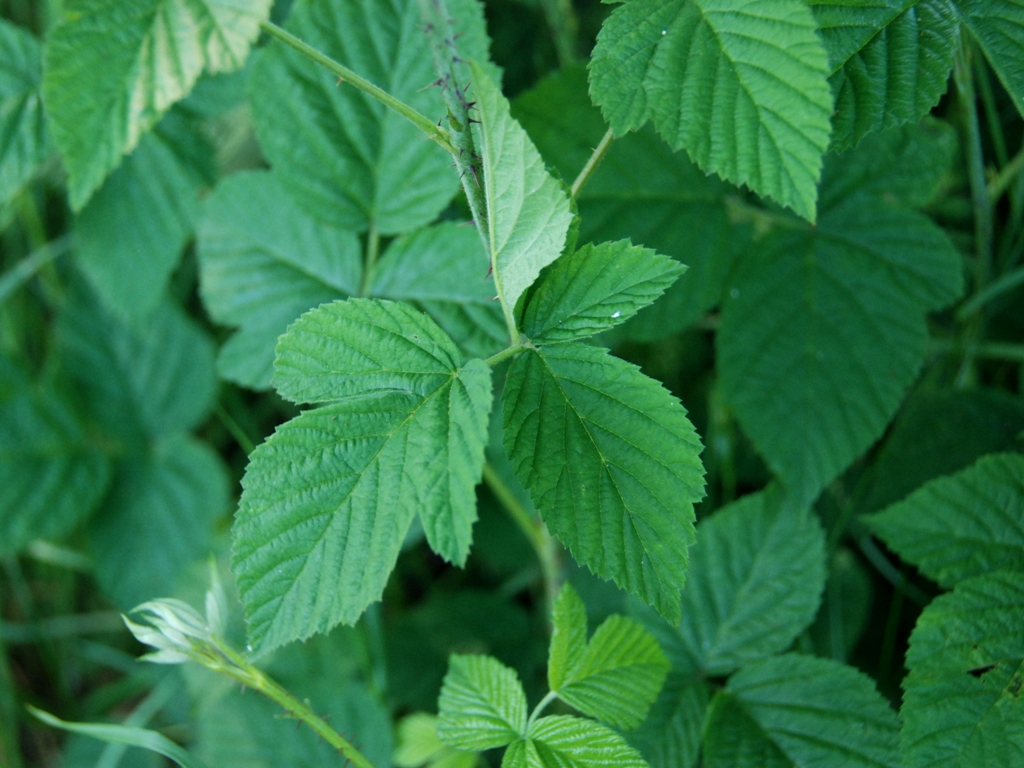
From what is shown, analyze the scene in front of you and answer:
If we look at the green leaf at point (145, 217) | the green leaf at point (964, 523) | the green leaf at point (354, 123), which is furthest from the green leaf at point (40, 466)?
the green leaf at point (964, 523)

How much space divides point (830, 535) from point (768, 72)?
117 centimetres

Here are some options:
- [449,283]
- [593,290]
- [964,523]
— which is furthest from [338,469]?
[964,523]

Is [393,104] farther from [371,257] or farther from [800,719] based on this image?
[800,719]

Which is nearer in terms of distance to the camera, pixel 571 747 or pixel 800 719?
pixel 571 747

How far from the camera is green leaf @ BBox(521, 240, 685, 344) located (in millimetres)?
969

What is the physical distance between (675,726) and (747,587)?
0.27 m

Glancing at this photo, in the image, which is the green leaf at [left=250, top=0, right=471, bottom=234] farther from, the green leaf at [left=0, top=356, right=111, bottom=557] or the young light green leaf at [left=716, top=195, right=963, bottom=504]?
the green leaf at [left=0, top=356, right=111, bottom=557]

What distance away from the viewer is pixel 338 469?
1002 millimetres

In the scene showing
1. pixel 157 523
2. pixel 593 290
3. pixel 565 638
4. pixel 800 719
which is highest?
pixel 593 290

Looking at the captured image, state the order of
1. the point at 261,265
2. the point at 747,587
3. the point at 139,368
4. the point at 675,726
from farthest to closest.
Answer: the point at 139,368 → the point at 261,265 → the point at 747,587 → the point at 675,726

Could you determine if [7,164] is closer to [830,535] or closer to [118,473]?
[118,473]

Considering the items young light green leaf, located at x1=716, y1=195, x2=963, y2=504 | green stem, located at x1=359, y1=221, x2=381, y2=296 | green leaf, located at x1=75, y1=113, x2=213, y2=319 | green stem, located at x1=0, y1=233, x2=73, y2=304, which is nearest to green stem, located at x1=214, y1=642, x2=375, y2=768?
green stem, located at x1=359, y1=221, x2=381, y2=296

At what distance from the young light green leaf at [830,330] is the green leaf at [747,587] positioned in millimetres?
74

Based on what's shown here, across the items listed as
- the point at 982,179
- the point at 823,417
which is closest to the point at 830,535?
the point at 823,417
